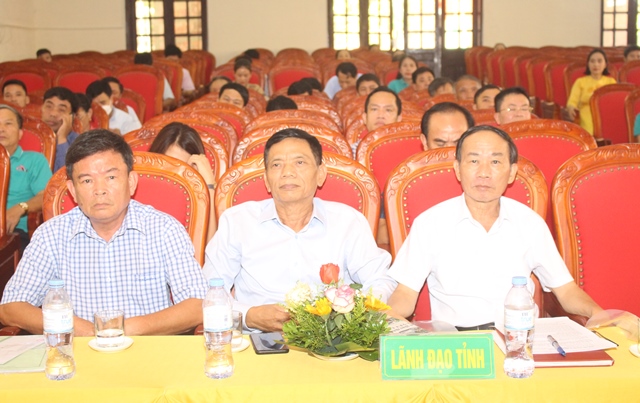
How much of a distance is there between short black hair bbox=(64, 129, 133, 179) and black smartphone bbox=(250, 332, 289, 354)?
774 mm

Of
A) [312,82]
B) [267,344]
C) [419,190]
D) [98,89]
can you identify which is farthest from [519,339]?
[312,82]

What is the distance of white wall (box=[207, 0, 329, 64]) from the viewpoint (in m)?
17.3

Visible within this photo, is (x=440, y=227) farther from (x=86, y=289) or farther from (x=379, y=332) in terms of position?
(x=86, y=289)

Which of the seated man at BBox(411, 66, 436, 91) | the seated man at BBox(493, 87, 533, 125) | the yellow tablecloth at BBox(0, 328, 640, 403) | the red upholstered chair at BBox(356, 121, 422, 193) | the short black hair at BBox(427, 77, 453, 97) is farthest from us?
the seated man at BBox(411, 66, 436, 91)

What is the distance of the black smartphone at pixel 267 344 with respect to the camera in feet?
6.54

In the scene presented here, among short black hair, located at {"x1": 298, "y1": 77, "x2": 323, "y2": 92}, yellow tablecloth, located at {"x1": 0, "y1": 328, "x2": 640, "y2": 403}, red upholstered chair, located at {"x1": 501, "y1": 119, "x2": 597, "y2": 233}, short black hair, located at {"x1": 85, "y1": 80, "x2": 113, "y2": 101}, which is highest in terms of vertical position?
short black hair, located at {"x1": 298, "y1": 77, "x2": 323, "y2": 92}

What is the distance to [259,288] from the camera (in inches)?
110

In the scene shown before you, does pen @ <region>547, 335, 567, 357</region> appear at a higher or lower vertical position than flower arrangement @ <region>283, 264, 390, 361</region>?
lower

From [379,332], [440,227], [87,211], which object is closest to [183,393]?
[379,332]

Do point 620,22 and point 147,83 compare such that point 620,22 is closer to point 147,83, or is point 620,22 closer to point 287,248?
point 147,83

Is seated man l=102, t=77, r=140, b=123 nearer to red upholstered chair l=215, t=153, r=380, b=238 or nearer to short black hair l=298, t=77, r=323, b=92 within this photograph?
short black hair l=298, t=77, r=323, b=92

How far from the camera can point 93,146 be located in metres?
2.53

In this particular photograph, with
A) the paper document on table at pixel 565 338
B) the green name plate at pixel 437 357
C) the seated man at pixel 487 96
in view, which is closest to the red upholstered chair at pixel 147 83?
the seated man at pixel 487 96

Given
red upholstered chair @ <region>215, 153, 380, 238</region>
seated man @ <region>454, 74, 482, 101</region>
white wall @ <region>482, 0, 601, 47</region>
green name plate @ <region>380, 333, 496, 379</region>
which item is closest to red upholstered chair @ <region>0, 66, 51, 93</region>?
seated man @ <region>454, 74, 482, 101</region>
